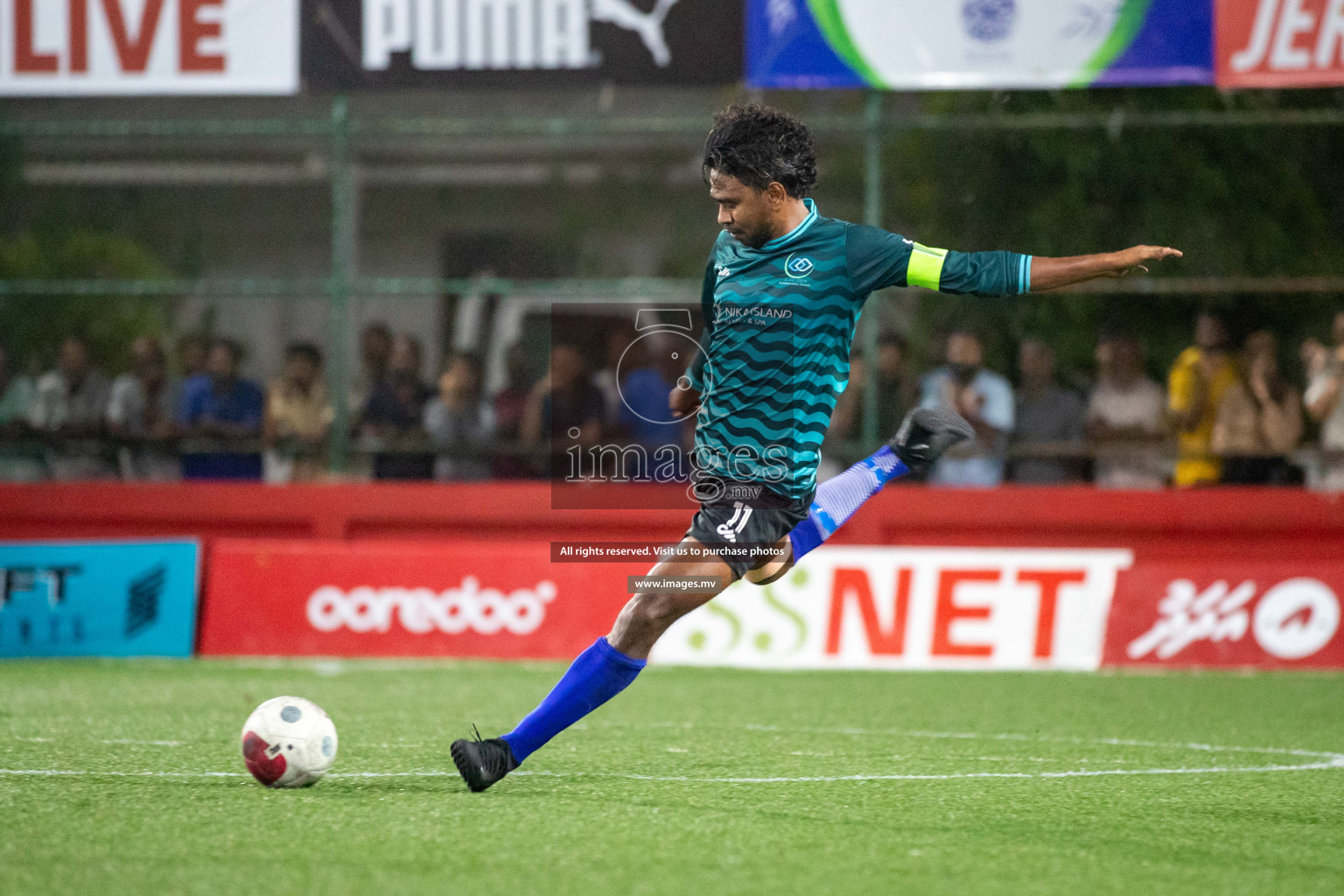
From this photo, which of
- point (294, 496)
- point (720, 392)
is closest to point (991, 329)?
point (294, 496)

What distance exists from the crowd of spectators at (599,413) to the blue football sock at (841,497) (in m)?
4.88

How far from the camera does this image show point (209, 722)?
7102 mm

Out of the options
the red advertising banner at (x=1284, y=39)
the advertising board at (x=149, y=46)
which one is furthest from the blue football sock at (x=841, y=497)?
the advertising board at (x=149, y=46)

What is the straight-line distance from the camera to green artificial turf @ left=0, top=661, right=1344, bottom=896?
4.06 metres

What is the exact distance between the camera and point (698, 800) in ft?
16.9

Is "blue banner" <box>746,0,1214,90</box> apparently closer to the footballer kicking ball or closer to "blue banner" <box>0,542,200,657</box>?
"blue banner" <box>0,542,200,657</box>

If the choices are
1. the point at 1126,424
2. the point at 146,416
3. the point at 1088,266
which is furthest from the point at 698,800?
the point at 146,416

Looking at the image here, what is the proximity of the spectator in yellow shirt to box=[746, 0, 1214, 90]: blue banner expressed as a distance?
6.00ft

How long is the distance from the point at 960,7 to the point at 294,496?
5838 mm

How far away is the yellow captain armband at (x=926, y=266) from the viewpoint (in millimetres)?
5059

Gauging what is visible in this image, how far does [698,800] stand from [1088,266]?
2.15 metres

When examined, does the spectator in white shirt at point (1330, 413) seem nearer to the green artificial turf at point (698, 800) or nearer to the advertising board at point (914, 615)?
the advertising board at point (914, 615)

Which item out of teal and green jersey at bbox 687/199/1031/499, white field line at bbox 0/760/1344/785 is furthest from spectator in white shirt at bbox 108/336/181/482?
teal and green jersey at bbox 687/199/1031/499

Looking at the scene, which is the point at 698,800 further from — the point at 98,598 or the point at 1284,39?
the point at 1284,39
